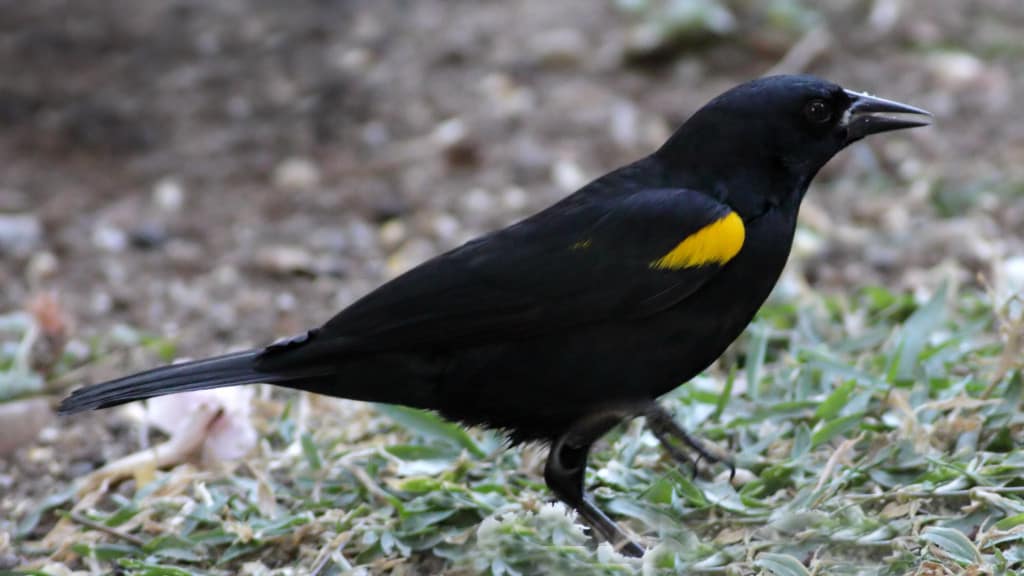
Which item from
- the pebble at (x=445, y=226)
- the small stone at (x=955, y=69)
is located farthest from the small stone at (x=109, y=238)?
the small stone at (x=955, y=69)

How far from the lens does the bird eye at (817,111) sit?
354 cm

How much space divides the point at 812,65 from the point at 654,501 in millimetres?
3828

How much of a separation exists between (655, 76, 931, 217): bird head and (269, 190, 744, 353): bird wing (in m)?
0.13

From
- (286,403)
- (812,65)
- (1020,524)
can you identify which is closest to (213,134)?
(286,403)

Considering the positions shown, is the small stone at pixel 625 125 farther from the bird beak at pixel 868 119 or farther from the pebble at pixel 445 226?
the bird beak at pixel 868 119

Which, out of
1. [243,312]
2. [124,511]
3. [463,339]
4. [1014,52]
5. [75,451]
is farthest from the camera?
[1014,52]

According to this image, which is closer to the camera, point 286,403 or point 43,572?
point 43,572

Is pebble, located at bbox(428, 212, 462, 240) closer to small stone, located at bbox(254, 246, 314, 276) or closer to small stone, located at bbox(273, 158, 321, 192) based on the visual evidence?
small stone, located at bbox(254, 246, 314, 276)

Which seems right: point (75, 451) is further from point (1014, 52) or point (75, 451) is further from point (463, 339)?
point (1014, 52)

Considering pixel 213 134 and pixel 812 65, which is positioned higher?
pixel 213 134

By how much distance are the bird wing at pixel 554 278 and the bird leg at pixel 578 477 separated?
26cm

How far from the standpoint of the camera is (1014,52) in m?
6.97

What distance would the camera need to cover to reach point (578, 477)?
3.42 metres

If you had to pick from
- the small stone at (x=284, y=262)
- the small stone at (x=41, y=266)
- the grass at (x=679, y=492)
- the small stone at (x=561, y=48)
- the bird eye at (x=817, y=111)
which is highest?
the small stone at (x=561, y=48)
